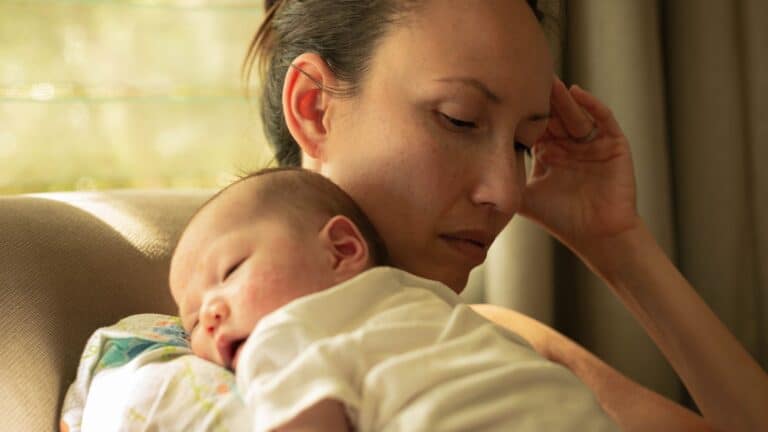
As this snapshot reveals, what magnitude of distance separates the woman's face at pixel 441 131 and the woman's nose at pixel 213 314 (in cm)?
33

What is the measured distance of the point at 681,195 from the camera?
1975 millimetres

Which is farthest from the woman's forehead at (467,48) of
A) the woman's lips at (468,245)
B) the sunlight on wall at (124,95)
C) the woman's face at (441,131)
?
the sunlight on wall at (124,95)

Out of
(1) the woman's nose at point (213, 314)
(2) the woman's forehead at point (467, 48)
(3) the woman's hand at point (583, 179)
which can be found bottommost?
(3) the woman's hand at point (583, 179)

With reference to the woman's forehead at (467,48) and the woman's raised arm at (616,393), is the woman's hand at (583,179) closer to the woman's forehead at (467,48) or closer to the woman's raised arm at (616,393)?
the woman's raised arm at (616,393)

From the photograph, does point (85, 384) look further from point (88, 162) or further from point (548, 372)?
point (88, 162)

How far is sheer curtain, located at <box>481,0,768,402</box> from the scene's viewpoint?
1.85 meters

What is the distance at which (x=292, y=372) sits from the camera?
67cm

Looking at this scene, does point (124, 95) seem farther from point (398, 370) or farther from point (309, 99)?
point (398, 370)

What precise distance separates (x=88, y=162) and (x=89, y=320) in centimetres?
89

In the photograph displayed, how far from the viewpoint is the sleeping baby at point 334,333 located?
693 millimetres

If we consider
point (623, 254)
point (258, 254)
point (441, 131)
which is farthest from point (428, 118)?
point (623, 254)

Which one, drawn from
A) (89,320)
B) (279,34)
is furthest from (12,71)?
(89,320)

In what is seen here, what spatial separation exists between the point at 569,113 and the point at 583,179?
5.3 inches

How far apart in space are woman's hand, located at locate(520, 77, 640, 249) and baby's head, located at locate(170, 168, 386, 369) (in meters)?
0.66
